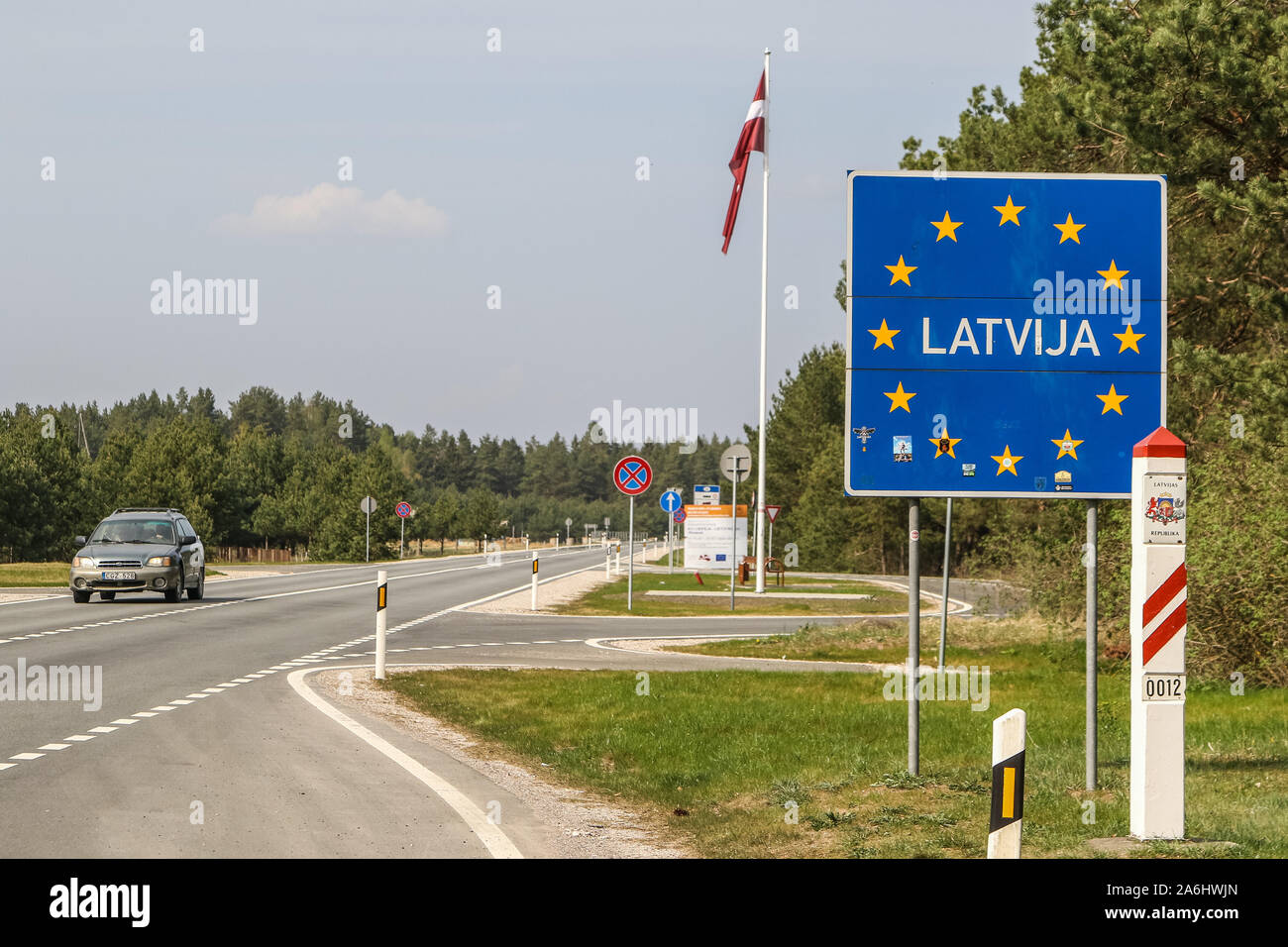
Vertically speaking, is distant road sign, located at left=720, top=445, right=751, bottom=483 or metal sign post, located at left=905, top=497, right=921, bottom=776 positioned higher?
distant road sign, located at left=720, top=445, right=751, bottom=483

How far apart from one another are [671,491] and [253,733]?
98.3 ft

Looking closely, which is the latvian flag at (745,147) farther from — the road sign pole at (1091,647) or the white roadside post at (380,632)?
the road sign pole at (1091,647)

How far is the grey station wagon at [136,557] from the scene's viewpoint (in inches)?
1177

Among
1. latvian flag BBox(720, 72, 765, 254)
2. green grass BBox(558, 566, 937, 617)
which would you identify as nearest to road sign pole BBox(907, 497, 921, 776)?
green grass BBox(558, 566, 937, 617)

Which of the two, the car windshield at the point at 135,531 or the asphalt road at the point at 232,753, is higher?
the car windshield at the point at 135,531

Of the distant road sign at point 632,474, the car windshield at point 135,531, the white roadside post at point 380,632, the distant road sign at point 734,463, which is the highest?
the distant road sign at point 734,463

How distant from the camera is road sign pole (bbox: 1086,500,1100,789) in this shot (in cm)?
995

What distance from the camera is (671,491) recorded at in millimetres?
42125

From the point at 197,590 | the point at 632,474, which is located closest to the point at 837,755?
the point at 632,474

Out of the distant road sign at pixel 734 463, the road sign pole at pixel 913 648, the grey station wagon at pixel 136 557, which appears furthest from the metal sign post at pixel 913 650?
the distant road sign at pixel 734 463

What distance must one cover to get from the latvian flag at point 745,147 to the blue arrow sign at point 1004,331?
31.6 metres

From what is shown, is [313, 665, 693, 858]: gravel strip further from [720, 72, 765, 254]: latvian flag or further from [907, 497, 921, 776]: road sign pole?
[720, 72, 765, 254]: latvian flag

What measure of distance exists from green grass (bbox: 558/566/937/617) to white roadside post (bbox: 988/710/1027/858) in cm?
2777
